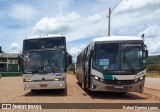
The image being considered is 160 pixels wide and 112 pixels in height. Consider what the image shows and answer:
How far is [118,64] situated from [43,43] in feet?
16.0

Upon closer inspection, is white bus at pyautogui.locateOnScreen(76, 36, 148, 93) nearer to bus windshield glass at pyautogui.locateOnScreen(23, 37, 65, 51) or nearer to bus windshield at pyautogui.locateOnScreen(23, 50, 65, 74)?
bus windshield at pyautogui.locateOnScreen(23, 50, 65, 74)

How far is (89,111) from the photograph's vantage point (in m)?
12.1

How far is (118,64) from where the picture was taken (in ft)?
58.2

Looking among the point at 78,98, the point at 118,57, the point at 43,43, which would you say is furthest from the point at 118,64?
the point at 43,43

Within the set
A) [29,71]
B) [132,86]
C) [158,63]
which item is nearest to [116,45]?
[132,86]

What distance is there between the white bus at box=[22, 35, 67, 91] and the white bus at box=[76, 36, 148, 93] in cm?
210

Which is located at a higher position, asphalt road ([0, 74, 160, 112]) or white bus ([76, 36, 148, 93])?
white bus ([76, 36, 148, 93])

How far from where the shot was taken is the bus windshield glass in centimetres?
1973

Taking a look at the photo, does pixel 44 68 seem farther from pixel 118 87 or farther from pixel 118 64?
pixel 118 87

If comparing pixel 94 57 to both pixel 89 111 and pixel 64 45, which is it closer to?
pixel 64 45

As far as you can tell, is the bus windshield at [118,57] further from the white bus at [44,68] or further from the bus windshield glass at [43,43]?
the bus windshield glass at [43,43]

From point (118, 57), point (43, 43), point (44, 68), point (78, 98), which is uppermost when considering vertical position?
point (43, 43)

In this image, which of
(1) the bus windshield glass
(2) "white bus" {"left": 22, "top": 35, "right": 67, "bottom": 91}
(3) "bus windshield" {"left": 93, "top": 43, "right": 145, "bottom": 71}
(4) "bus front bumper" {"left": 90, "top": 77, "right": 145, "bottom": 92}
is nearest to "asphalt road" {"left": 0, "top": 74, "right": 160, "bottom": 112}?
(4) "bus front bumper" {"left": 90, "top": 77, "right": 145, "bottom": 92}

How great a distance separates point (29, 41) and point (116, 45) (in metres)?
5.28
